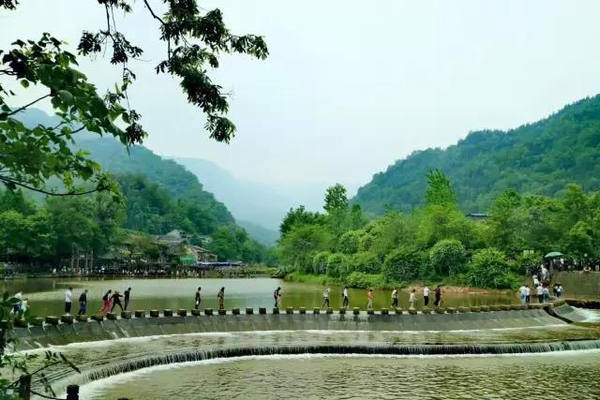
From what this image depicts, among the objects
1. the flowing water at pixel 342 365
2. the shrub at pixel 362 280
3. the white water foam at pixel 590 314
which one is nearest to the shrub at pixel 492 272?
the shrub at pixel 362 280

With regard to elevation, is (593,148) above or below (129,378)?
above

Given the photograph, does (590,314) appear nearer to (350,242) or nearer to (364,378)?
(364,378)

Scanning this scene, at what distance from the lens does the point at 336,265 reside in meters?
76.9

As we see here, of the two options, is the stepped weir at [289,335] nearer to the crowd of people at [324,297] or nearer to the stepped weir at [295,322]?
the stepped weir at [295,322]

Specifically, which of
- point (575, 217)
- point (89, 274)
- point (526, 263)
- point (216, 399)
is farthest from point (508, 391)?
point (89, 274)

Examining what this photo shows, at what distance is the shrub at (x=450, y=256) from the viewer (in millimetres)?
61188

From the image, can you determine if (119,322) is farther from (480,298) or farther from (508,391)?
(480,298)

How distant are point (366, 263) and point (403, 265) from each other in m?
6.71

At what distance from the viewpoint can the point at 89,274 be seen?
291 feet

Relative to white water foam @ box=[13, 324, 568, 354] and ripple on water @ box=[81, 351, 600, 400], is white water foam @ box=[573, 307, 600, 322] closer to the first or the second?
white water foam @ box=[13, 324, 568, 354]

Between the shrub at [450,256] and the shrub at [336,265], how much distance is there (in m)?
15.5

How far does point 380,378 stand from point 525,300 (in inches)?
790

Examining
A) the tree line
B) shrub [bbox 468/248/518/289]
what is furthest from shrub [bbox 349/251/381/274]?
the tree line

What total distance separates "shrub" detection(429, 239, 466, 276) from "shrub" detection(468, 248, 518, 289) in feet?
7.61
